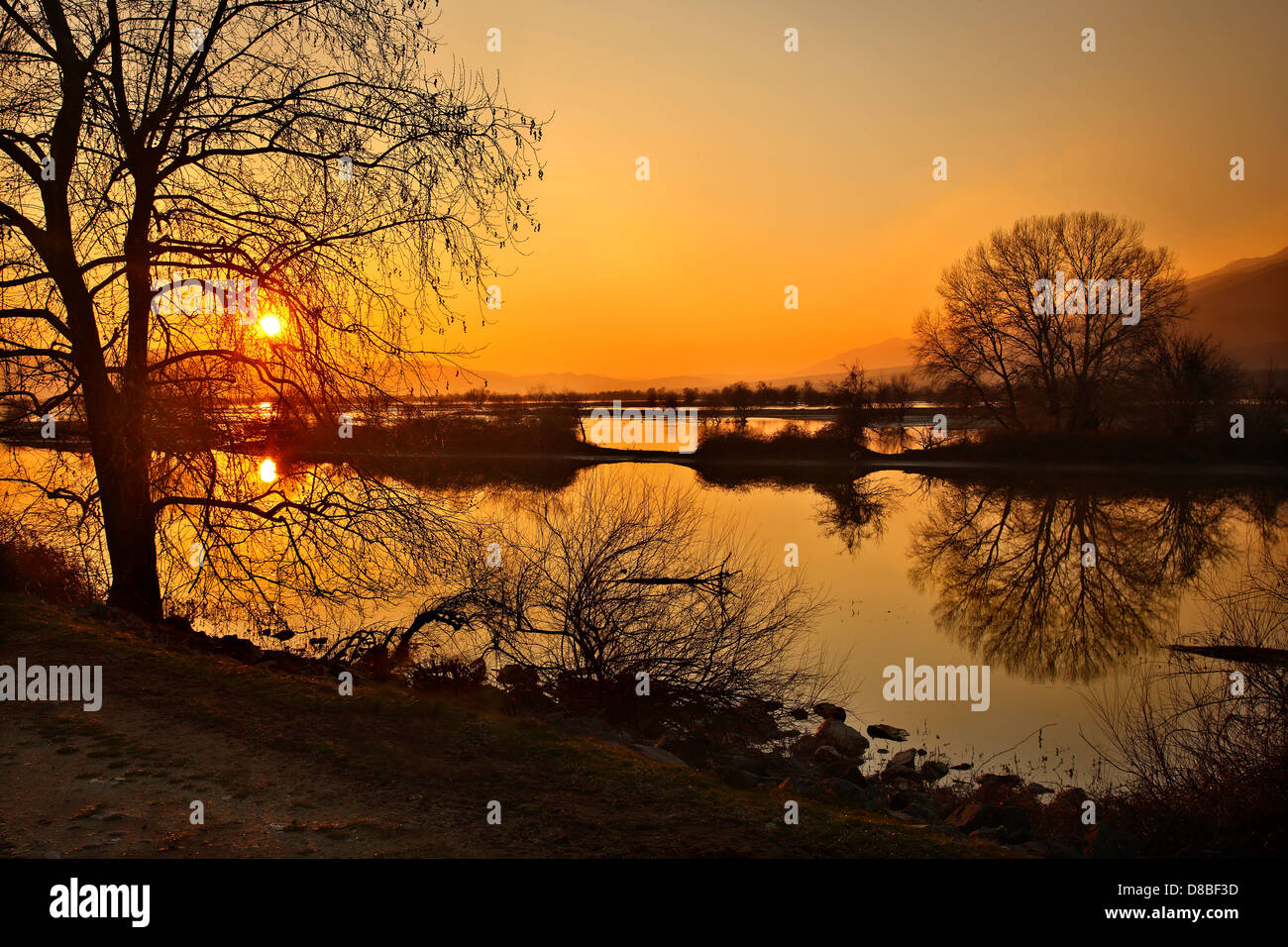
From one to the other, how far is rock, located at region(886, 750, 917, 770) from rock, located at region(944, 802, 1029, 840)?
6.60 feet

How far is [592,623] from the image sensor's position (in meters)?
10.9

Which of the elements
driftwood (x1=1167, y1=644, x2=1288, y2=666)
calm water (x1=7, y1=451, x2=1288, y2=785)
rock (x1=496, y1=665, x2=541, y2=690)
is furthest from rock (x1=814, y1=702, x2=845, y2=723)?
driftwood (x1=1167, y1=644, x2=1288, y2=666)

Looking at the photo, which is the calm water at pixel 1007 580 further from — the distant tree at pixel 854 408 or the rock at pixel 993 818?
the distant tree at pixel 854 408

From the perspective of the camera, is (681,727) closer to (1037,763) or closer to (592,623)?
(592,623)

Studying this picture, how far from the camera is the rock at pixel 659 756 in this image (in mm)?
7710

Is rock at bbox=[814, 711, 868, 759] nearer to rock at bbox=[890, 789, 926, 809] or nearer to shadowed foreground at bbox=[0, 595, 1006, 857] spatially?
rock at bbox=[890, 789, 926, 809]

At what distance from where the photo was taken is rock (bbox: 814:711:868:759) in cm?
1030

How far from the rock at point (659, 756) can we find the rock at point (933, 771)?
10.3 feet

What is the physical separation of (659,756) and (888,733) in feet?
14.5

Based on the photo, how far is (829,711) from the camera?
1166cm
